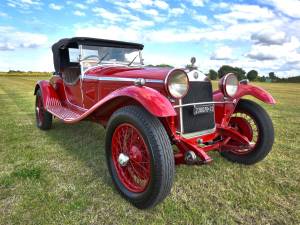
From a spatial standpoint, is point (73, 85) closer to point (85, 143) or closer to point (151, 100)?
point (85, 143)

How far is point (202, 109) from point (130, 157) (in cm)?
108

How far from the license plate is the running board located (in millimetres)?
2048

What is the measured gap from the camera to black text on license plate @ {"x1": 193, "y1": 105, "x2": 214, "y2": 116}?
3220 millimetres

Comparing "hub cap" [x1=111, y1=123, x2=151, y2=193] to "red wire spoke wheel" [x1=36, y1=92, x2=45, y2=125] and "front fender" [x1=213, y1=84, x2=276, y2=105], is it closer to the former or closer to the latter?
"front fender" [x1=213, y1=84, x2=276, y2=105]

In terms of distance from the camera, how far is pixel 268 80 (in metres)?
46.3

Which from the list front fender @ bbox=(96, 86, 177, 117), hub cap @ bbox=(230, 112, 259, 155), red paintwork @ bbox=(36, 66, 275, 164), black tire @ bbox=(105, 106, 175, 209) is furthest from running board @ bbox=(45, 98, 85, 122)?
hub cap @ bbox=(230, 112, 259, 155)

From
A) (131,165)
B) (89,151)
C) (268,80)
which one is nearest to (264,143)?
(131,165)

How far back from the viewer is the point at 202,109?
10.8 ft

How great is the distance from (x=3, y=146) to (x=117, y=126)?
2.67 m

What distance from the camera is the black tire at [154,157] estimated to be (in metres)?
2.43

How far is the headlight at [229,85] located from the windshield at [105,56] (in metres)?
1.98

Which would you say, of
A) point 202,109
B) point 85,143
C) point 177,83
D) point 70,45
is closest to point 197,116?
point 202,109

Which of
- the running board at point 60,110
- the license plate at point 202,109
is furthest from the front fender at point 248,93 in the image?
the running board at point 60,110

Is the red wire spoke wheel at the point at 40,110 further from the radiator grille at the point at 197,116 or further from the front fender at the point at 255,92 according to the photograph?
the front fender at the point at 255,92
